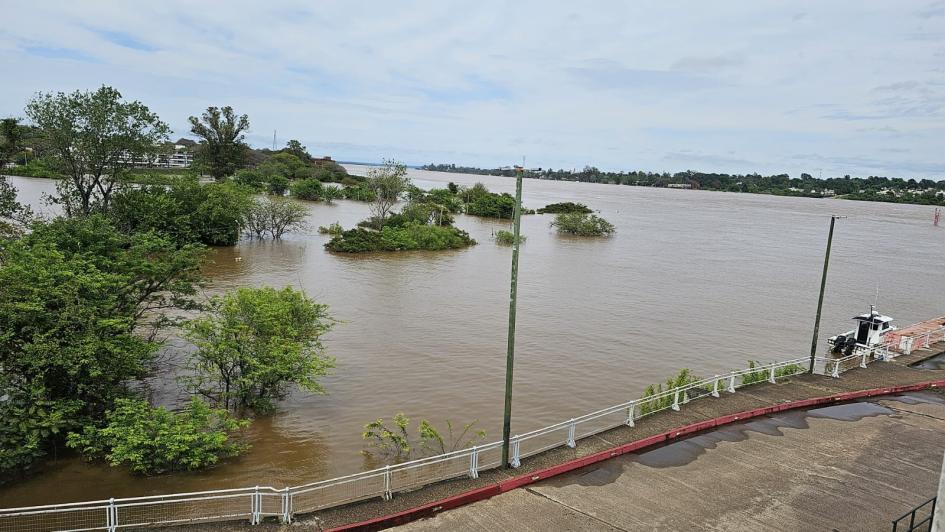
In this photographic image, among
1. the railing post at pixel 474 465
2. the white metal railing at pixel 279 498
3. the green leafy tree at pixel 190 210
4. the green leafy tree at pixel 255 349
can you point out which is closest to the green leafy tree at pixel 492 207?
the green leafy tree at pixel 190 210

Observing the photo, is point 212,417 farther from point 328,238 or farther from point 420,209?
point 420,209

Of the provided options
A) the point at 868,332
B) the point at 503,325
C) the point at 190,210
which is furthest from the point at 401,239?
the point at 868,332

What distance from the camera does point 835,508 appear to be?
11383 millimetres

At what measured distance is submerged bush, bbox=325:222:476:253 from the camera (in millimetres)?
49281

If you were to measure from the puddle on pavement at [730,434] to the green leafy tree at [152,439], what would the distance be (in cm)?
788

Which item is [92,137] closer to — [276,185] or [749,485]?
[749,485]

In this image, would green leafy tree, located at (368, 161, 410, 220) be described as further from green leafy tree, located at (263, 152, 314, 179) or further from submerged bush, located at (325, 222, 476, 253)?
green leafy tree, located at (263, 152, 314, 179)

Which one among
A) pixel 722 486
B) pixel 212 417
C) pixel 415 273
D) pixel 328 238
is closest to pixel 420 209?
pixel 328 238

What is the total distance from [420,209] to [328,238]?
14.0 m

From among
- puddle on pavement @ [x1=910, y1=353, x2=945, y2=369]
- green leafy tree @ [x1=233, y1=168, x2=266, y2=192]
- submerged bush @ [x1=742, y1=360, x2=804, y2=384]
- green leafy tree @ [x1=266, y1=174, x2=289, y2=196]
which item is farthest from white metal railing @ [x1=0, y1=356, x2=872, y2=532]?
green leafy tree @ [x1=266, y1=174, x2=289, y2=196]

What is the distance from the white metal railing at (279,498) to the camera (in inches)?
390

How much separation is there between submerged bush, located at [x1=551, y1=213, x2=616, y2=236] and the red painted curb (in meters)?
51.8

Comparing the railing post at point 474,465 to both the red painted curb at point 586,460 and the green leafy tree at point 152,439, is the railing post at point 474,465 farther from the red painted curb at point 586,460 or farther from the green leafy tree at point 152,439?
the green leafy tree at point 152,439

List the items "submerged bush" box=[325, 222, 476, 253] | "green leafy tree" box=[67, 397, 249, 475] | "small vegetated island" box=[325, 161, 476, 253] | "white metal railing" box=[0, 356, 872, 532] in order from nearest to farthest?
"white metal railing" box=[0, 356, 872, 532], "green leafy tree" box=[67, 397, 249, 475], "submerged bush" box=[325, 222, 476, 253], "small vegetated island" box=[325, 161, 476, 253]
